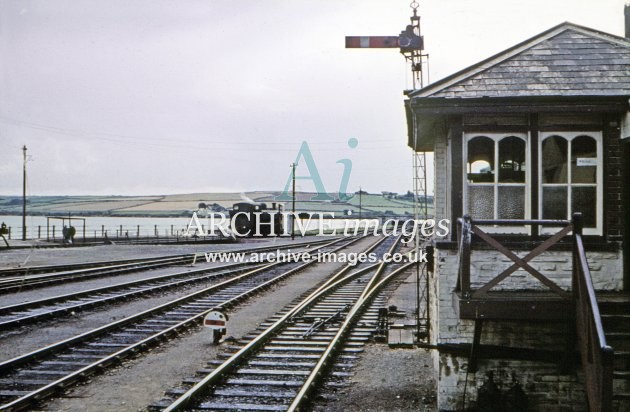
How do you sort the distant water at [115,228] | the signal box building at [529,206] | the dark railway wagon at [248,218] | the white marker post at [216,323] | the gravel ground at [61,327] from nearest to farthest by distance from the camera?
1. the signal box building at [529,206]
2. the gravel ground at [61,327]
3. the white marker post at [216,323]
4. the dark railway wagon at [248,218]
5. the distant water at [115,228]

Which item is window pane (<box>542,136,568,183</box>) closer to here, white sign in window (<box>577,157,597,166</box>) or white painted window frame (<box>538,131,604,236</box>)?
white painted window frame (<box>538,131,604,236</box>)

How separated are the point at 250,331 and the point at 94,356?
3.14 meters

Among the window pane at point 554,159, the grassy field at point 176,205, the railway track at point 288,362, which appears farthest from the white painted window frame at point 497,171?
the grassy field at point 176,205

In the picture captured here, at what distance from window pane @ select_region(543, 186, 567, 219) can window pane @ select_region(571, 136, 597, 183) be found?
0.21m

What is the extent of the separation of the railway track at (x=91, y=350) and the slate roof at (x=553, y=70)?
19.5 ft

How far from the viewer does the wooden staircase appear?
6223 mm

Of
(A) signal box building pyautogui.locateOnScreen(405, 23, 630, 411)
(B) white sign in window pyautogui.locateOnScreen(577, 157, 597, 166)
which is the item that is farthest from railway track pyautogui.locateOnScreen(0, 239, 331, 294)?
(B) white sign in window pyautogui.locateOnScreen(577, 157, 597, 166)

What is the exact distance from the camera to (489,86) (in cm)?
773

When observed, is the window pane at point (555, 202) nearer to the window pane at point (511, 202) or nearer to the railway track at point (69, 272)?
the window pane at point (511, 202)

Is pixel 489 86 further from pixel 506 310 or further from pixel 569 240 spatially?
pixel 506 310

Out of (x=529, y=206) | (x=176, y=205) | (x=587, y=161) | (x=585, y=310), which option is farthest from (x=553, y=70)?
(x=176, y=205)

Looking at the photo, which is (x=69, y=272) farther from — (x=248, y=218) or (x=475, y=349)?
(x=248, y=218)

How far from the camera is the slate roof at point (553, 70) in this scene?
7.52 metres

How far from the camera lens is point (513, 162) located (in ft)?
26.0
